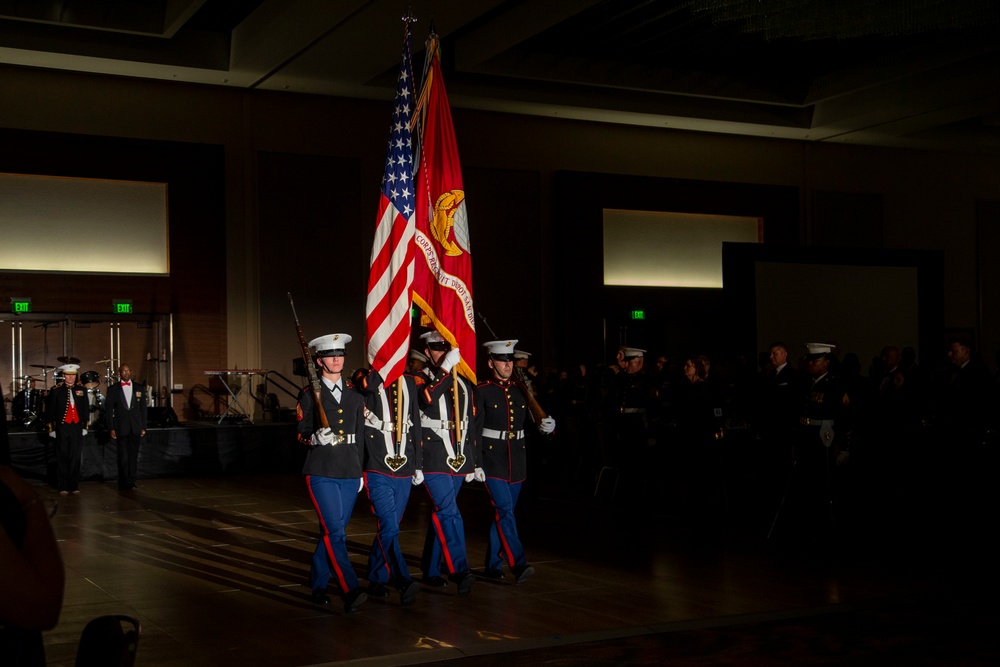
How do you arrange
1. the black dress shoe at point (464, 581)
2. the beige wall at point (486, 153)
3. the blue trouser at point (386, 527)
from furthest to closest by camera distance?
the beige wall at point (486, 153)
the black dress shoe at point (464, 581)
the blue trouser at point (386, 527)

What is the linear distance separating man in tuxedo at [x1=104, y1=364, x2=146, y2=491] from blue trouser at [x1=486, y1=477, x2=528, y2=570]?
293 inches

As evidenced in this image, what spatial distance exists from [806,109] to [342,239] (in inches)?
351

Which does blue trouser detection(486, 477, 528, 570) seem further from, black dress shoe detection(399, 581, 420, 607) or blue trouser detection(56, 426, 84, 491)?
blue trouser detection(56, 426, 84, 491)

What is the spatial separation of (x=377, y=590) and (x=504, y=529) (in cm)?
101

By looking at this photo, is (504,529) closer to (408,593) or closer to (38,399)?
(408,593)

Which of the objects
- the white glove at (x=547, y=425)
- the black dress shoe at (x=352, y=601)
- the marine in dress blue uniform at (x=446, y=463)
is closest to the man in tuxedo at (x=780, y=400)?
the white glove at (x=547, y=425)

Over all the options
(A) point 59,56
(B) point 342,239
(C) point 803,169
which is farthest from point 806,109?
(A) point 59,56

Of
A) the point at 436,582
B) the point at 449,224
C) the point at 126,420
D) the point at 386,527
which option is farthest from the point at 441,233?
the point at 126,420

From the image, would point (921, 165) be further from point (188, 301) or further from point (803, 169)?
point (188, 301)

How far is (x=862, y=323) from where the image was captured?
55.4 ft

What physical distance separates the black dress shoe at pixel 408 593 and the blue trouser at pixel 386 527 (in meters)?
0.04

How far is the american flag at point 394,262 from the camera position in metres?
6.91

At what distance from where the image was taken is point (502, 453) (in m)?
7.30

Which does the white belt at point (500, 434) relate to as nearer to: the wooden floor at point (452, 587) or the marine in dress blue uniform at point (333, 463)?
the wooden floor at point (452, 587)
